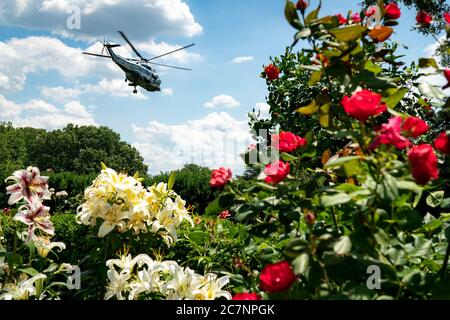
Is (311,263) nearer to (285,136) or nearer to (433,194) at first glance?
(285,136)

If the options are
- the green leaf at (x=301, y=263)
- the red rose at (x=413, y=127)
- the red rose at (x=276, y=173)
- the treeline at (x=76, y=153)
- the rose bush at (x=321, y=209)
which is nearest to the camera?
the green leaf at (x=301, y=263)

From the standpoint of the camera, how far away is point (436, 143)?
6.43 ft

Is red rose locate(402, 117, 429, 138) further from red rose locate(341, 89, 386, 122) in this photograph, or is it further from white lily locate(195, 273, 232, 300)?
white lily locate(195, 273, 232, 300)

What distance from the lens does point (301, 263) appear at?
5.56 feet

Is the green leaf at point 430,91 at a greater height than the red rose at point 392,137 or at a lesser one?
greater

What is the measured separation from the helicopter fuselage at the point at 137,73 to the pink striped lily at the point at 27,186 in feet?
108

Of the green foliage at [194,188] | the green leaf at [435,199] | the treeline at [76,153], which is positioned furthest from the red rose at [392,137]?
the treeline at [76,153]

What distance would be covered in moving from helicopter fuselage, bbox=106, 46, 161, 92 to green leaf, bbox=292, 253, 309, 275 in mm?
34589

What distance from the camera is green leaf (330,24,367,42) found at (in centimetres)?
210

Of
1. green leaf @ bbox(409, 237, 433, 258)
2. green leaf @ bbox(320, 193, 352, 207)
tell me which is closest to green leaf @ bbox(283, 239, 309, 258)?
green leaf @ bbox(320, 193, 352, 207)

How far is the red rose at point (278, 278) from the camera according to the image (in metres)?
1.71

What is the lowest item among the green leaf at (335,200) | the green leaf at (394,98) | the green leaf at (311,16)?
the green leaf at (335,200)

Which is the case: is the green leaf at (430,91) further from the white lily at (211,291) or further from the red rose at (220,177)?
the white lily at (211,291)
